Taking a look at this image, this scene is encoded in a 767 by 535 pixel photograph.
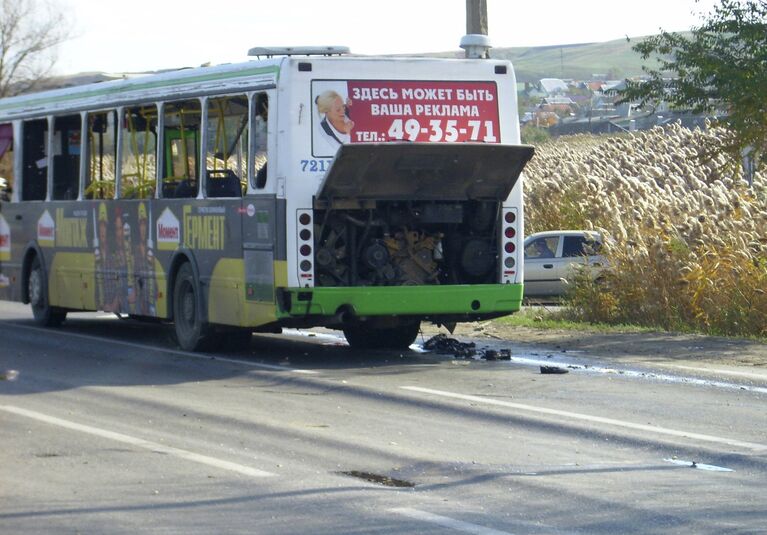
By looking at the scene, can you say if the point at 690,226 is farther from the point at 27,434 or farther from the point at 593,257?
the point at 27,434

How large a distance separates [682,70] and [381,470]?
1062cm

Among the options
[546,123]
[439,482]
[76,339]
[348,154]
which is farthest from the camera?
[546,123]

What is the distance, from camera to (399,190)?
1484cm

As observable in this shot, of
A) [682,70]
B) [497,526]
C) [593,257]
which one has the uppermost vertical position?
[682,70]

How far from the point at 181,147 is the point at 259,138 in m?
1.97

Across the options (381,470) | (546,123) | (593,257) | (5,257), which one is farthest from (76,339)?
(546,123)

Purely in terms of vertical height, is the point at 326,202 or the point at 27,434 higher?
the point at 326,202

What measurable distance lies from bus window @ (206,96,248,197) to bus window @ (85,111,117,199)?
8.02 feet

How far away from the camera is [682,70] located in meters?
18.3

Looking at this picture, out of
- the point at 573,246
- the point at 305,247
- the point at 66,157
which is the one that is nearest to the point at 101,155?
the point at 66,157

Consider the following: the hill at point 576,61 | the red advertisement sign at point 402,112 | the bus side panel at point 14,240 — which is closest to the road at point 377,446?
the red advertisement sign at point 402,112

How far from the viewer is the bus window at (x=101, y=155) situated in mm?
17969

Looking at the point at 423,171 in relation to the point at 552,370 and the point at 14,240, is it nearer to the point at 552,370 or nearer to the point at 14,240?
the point at 552,370

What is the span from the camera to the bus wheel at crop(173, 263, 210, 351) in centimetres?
1605
